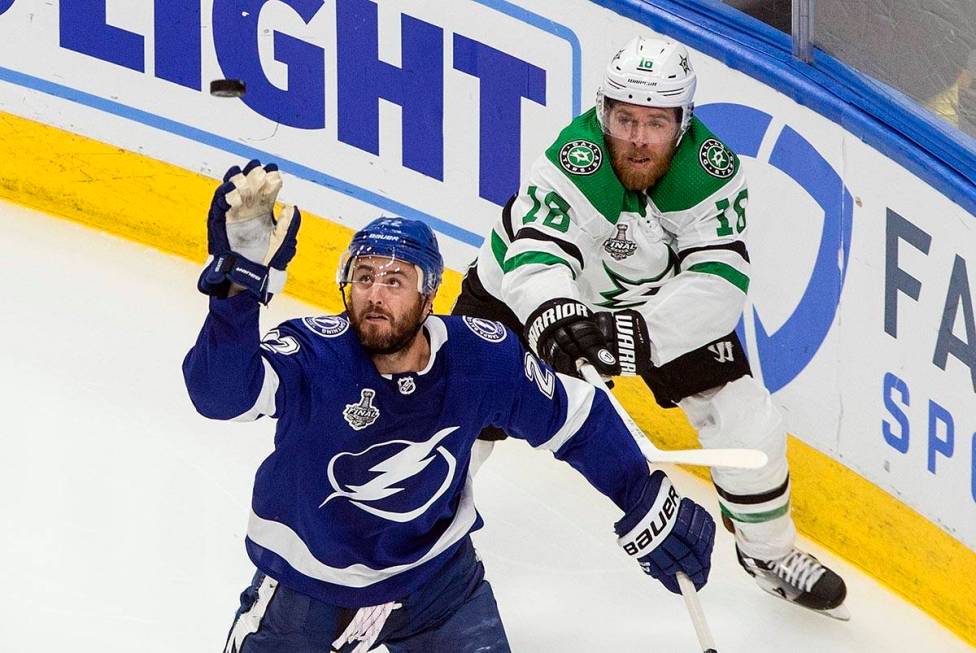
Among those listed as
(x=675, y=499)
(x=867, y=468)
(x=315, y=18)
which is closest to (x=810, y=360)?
(x=867, y=468)

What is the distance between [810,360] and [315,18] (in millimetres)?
1622

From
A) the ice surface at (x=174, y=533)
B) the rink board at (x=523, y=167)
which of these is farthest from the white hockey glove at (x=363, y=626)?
the rink board at (x=523, y=167)

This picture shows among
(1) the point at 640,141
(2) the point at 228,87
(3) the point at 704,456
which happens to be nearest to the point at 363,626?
(3) the point at 704,456

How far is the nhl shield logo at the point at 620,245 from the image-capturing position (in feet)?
12.4

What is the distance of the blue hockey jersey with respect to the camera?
2994 mm

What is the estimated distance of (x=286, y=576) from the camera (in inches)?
125

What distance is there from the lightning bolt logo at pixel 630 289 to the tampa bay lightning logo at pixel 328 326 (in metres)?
0.93

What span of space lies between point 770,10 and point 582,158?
2.30 feet

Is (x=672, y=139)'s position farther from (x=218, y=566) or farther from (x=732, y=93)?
(x=218, y=566)

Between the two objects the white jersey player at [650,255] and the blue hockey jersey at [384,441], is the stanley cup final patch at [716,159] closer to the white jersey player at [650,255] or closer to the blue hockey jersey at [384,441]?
the white jersey player at [650,255]

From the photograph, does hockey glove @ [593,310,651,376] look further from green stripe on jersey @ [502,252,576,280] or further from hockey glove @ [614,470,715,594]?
hockey glove @ [614,470,715,594]

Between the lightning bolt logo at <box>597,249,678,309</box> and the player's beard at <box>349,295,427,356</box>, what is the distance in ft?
3.08

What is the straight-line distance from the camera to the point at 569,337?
11.8ft

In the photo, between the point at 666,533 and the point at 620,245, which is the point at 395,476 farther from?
the point at 620,245
